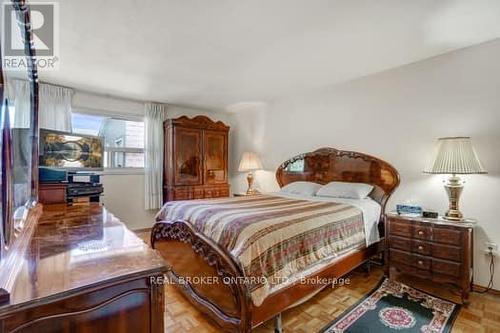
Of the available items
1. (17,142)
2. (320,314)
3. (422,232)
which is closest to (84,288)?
(17,142)

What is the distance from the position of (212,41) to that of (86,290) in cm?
229

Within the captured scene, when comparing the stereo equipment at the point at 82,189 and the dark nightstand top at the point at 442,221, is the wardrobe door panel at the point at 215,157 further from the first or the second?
the dark nightstand top at the point at 442,221

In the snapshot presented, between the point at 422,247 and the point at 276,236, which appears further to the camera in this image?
the point at 422,247

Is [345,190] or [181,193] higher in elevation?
[345,190]

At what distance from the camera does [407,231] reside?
2.50 meters

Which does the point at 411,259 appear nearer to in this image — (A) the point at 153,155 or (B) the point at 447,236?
(B) the point at 447,236

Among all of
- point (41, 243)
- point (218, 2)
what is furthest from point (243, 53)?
point (41, 243)

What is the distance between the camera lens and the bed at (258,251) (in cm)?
159

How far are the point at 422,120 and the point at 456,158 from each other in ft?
2.27

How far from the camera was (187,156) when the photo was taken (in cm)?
458

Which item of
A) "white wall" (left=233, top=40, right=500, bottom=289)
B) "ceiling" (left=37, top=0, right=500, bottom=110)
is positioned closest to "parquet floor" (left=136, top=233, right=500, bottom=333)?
"white wall" (left=233, top=40, right=500, bottom=289)

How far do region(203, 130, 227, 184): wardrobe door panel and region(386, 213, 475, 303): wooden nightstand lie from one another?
318cm

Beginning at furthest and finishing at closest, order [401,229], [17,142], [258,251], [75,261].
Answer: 1. [401,229]
2. [258,251]
3. [17,142]
4. [75,261]

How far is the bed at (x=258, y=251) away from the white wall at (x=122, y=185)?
6.57 ft
